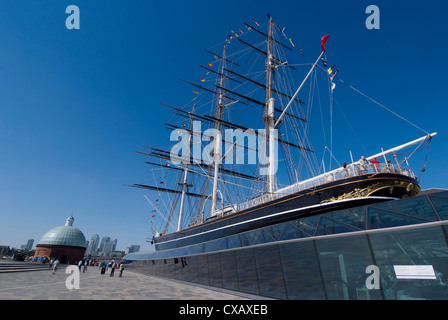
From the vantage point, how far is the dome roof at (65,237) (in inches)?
1998

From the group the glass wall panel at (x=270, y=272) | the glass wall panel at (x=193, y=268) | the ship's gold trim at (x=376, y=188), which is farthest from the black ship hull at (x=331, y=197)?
the glass wall panel at (x=270, y=272)

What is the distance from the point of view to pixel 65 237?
170 ft

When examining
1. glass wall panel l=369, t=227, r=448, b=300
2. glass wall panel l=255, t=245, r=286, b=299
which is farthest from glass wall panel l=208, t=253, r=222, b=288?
glass wall panel l=369, t=227, r=448, b=300

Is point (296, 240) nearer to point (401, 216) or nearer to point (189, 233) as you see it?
point (401, 216)

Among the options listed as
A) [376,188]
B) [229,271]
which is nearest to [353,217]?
A: [376,188]

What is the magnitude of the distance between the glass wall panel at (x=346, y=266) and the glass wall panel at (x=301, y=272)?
0.30 metres

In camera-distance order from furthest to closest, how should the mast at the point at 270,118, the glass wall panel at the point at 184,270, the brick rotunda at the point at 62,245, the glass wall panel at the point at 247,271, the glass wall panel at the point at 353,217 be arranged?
the brick rotunda at the point at 62,245, the mast at the point at 270,118, the glass wall panel at the point at 184,270, the glass wall panel at the point at 247,271, the glass wall panel at the point at 353,217

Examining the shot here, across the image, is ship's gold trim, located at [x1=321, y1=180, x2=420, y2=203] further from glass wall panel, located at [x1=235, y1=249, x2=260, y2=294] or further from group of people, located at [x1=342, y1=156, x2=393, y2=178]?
glass wall panel, located at [x1=235, y1=249, x2=260, y2=294]

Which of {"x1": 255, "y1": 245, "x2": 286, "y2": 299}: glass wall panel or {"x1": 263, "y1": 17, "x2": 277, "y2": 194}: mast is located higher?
{"x1": 263, "y1": 17, "x2": 277, "y2": 194}: mast

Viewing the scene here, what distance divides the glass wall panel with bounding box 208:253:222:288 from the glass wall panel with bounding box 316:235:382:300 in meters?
6.50

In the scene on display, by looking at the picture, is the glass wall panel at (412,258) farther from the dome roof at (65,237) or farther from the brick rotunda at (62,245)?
the dome roof at (65,237)

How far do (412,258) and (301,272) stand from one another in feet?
11.0

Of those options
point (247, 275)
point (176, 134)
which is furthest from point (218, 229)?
point (176, 134)

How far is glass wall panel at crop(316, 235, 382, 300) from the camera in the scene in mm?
6242
